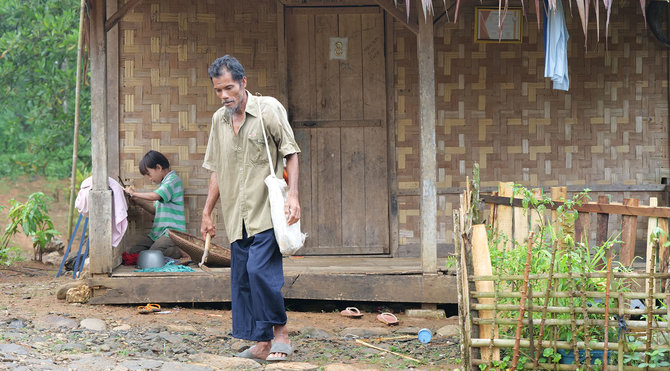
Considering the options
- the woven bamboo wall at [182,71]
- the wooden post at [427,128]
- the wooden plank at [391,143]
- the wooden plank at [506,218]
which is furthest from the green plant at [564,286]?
the woven bamboo wall at [182,71]

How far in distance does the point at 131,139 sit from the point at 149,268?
1.45 m

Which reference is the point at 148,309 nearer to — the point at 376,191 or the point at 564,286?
the point at 376,191

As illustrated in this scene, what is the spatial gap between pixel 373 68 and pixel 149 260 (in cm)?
295

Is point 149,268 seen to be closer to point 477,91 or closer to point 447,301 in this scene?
point 447,301

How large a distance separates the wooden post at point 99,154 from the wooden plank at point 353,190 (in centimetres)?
242

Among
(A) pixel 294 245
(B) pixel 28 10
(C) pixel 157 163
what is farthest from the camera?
(B) pixel 28 10

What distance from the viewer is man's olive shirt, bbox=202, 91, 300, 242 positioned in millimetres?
4801

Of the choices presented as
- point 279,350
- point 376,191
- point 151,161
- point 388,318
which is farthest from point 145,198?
point 279,350

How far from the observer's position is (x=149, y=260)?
6.94 meters

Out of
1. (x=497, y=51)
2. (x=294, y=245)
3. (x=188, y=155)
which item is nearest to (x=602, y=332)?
(x=294, y=245)

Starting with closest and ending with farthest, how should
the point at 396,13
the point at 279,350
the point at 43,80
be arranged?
1. the point at 279,350
2. the point at 396,13
3. the point at 43,80

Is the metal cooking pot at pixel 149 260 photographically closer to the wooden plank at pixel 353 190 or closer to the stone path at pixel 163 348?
the stone path at pixel 163 348

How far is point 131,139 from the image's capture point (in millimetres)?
7605

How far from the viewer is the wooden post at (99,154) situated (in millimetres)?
6469
